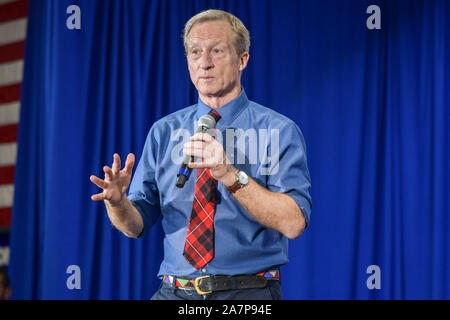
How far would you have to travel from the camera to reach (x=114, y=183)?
5.16 feet

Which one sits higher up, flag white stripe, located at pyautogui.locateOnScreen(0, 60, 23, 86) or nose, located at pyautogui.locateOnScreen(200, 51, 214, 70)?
flag white stripe, located at pyautogui.locateOnScreen(0, 60, 23, 86)

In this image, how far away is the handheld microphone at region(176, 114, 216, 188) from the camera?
1487 mm

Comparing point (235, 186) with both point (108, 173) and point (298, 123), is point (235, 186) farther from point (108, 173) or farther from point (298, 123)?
point (298, 123)

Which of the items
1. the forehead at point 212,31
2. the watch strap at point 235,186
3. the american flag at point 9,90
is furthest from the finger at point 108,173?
the american flag at point 9,90

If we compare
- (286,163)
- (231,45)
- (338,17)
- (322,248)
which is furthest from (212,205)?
(338,17)

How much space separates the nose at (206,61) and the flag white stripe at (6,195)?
2.62 meters

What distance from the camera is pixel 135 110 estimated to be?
11.6 feet

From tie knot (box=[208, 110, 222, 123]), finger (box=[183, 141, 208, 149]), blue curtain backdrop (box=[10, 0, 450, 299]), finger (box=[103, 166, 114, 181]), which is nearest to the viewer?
finger (box=[183, 141, 208, 149])

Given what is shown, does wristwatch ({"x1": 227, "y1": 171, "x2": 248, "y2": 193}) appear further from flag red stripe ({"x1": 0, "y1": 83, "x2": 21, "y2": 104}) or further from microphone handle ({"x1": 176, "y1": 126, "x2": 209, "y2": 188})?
flag red stripe ({"x1": 0, "y1": 83, "x2": 21, "y2": 104})

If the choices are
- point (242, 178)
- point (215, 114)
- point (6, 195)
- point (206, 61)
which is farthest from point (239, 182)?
point (6, 195)

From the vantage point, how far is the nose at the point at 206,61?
70.4 inches

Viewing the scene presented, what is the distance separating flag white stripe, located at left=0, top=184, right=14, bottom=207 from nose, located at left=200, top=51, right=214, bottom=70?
262cm

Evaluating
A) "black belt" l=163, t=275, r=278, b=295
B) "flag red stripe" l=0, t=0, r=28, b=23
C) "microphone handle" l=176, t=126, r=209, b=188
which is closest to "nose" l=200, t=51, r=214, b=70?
"microphone handle" l=176, t=126, r=209, b=188

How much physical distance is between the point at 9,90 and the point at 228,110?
2.71 m
